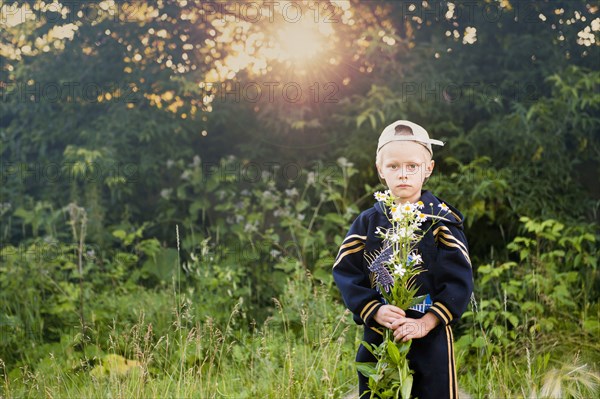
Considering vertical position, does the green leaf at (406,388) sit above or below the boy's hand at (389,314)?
below

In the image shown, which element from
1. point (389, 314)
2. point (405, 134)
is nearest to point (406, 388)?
point (389, 314)

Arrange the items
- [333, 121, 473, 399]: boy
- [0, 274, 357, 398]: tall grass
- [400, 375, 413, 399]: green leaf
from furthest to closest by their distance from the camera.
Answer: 1. [0, 274, 357, 398]: tall grass
2. [333, 121, 473, 399]: boy
3. [400, 375, 413, 399]: green leaf

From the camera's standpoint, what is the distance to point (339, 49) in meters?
6.30

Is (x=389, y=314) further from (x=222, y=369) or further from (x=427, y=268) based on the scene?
(x=222, y=369)

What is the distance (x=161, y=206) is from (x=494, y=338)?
3509 millimetres

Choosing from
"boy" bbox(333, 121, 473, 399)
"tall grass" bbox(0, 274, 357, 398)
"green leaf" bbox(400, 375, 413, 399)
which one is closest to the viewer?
"green leaf" bbox(400, 375, 413, 399)

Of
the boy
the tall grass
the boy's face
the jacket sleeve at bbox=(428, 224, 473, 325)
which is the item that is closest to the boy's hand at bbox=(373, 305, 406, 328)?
the boy

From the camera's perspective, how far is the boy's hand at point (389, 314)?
7.61 ft

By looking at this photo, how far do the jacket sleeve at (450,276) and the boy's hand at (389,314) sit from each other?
0.13 meters

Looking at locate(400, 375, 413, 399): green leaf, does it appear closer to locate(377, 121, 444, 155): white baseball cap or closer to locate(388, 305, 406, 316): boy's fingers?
locate(388, 305, 406, 316): boy's fingers

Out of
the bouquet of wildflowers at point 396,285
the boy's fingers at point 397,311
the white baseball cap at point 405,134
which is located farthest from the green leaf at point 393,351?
the white baseball cap at point 405,134

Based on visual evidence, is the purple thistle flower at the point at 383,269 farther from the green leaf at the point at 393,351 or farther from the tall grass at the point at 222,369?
the tall grass at the point at 222,369

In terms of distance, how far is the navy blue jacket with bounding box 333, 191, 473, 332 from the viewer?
2.39 m

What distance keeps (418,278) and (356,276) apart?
222mm
